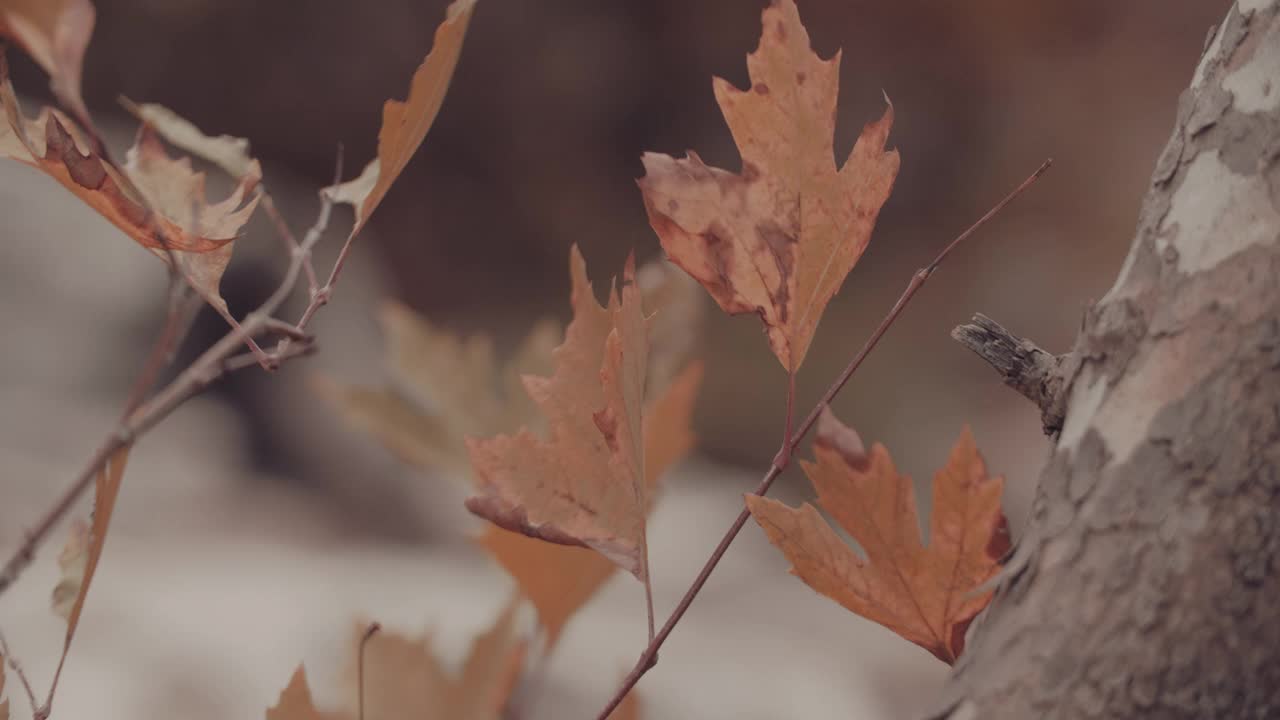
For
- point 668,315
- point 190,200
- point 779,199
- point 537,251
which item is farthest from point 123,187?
point 537,251

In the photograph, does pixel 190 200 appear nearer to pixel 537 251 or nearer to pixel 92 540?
pixel 92 540

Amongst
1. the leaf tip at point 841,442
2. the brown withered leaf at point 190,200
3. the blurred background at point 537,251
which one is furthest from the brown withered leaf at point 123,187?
the blurred background at point 537,251

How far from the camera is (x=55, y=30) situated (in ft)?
0.47

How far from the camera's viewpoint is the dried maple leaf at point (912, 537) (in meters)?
0.22

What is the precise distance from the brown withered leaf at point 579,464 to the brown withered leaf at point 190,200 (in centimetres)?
6

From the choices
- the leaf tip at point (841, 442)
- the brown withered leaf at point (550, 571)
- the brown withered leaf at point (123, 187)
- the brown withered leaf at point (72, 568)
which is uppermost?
the leaf tip at point (841, 442)

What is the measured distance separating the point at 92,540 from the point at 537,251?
1.31 m

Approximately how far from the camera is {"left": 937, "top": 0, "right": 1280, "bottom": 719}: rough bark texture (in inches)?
6.5

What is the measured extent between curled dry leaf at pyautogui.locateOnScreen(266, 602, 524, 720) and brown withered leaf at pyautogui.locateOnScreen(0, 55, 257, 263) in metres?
0.16

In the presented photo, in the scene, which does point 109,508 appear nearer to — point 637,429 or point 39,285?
point 637,429

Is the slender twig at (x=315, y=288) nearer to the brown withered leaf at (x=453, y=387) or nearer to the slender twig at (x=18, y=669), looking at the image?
the slender twig at (x=18, y=669)

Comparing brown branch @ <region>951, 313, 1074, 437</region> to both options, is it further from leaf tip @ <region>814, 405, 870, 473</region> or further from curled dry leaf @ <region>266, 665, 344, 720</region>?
curled dry leaf @ <region>266, 665, 344, 720</region>

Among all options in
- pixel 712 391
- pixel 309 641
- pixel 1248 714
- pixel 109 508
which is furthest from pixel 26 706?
pixel 712 391

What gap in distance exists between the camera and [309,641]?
27.2 inches
